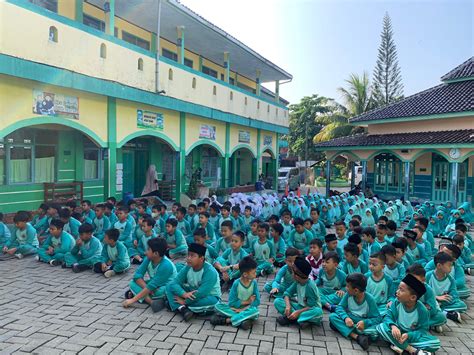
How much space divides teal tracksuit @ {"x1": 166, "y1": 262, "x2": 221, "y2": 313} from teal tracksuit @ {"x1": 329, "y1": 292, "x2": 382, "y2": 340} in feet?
4.83

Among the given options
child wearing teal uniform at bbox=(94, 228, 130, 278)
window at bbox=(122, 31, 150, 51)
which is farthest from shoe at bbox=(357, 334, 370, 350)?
window at bbox=(122, 31, 150, 51)

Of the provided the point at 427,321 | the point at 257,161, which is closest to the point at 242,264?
the point at 427,321

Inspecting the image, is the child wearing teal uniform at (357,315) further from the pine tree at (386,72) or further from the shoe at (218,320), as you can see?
the pine tree at (386,72)

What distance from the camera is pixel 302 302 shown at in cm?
460

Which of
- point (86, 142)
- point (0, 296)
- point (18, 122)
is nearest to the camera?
point (0, 296)

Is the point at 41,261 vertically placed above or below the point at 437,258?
below

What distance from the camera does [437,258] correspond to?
4910mm

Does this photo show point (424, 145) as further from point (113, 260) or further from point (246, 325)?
point (246, 325)

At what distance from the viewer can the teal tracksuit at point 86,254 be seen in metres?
6.68

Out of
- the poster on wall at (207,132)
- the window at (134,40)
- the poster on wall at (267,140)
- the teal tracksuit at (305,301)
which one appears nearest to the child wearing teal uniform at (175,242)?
the teal tracksuit at (305,301)

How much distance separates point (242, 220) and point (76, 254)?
12.5ft

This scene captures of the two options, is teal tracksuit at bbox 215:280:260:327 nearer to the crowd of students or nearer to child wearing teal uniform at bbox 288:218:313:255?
the crowd of students

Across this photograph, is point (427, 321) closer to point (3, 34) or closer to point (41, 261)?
point (41, 261)

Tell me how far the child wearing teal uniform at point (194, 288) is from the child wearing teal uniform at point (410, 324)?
201 cm
